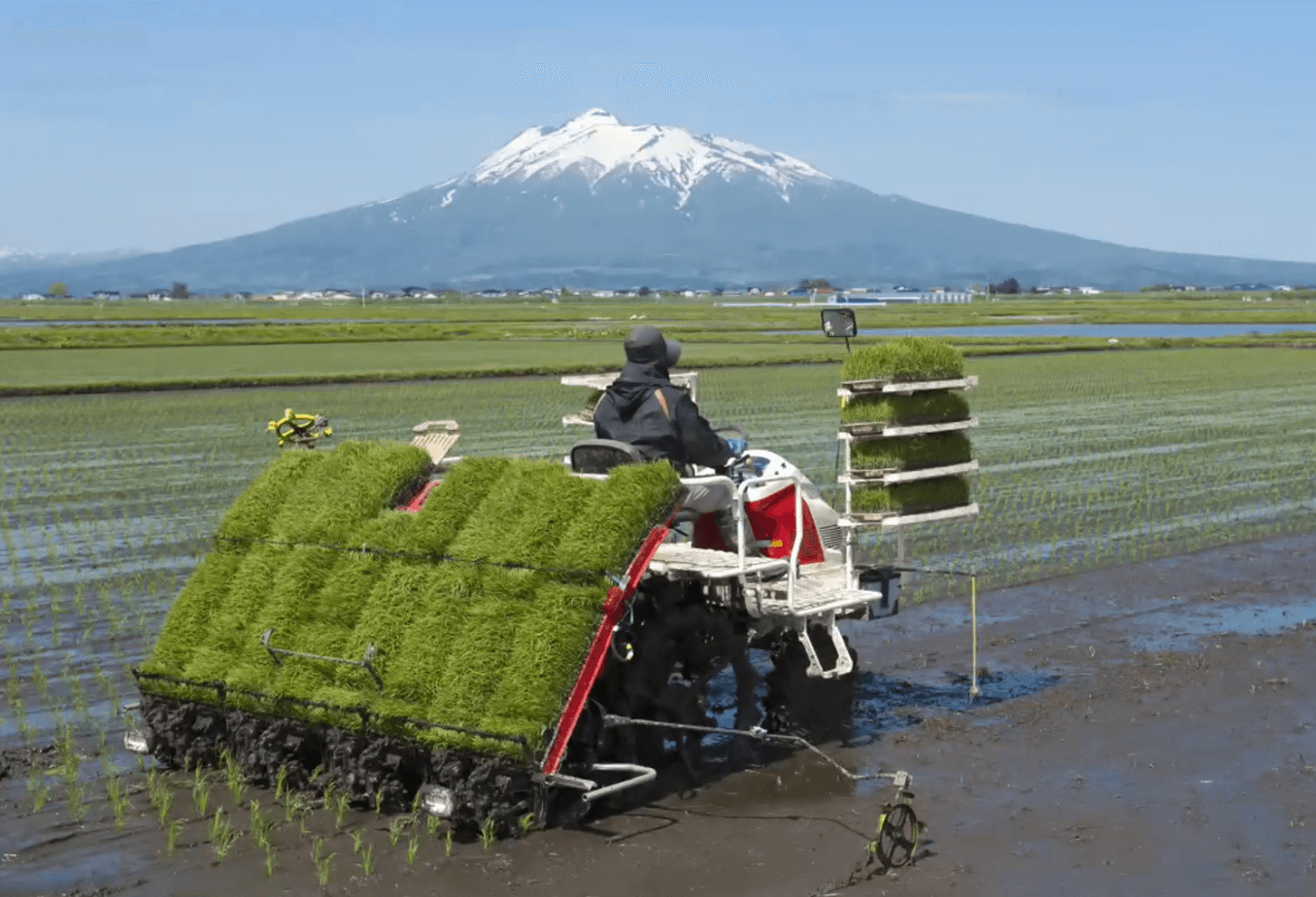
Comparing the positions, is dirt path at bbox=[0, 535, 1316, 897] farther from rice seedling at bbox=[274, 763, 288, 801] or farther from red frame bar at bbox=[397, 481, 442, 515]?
red frame bar at bbox=[397, 481, 442, 515]

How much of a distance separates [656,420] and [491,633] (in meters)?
1.87

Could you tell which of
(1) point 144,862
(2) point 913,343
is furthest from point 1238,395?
(1) point 144,862

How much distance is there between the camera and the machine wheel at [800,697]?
10.4 meters

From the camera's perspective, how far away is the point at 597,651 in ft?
27.9

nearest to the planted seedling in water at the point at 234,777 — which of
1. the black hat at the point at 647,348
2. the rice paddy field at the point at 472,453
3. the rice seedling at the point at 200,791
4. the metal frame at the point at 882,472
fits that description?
the rice seedling at the point at 200,791

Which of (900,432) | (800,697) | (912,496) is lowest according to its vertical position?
(800,697)

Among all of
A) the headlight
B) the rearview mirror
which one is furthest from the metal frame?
the headlight

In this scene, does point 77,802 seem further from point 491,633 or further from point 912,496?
point 912,496

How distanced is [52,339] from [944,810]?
5623 cm

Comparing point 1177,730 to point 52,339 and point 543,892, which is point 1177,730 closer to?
point 543,892

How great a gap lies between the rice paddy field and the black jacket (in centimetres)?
339

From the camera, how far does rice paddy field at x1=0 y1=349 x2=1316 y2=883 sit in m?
12.0

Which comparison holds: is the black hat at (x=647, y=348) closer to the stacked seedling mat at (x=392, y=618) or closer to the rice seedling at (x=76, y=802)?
the stacked seedling mat at (x=392, y=618)

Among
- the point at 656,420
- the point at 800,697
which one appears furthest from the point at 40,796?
the point at 800,697
